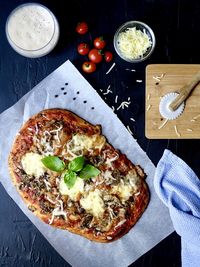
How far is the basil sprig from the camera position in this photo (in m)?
2.67

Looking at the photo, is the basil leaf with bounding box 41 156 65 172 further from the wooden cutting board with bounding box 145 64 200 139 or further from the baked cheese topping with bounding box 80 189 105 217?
the wooden cutting board with bounding box 145 64 200 139

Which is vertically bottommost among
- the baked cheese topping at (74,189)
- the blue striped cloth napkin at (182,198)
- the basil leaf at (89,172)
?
the blue striped cloth napkin at (182,198)

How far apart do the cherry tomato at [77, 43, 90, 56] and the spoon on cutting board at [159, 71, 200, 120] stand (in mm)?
504

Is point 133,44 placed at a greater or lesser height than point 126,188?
greater

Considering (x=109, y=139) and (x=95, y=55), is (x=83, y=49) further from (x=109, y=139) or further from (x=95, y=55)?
(x=109, y=139)

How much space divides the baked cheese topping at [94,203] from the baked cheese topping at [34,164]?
0.90 ft

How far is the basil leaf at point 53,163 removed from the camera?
105 inches

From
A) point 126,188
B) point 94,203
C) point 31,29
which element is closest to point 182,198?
point 126,188

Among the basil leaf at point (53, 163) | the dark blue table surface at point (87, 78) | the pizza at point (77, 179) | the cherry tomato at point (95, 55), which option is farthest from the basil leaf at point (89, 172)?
the cherry tomato at point (95, 55)

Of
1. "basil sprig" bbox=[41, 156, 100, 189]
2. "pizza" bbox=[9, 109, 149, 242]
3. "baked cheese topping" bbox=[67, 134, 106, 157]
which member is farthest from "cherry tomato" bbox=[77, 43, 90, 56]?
"basil sprig" bbox=[41, 156, 100, 189]

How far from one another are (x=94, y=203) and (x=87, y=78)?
0.70 metres

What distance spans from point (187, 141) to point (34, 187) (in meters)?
0.89

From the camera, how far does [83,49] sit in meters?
2.80

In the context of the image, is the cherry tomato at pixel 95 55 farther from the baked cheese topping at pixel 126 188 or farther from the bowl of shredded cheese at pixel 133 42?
the baked cheese topping at pixel 126 188
